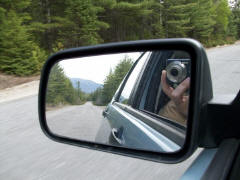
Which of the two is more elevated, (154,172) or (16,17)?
(16,17)

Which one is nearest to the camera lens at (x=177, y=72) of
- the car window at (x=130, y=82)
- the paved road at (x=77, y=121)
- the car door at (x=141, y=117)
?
the car door at (x=141, y=117)

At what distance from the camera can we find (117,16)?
88.3 feet

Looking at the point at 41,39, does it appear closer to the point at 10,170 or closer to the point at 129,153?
the point at 10,170

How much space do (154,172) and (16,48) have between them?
13902mm

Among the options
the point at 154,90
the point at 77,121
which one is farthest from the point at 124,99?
the point at 77,121

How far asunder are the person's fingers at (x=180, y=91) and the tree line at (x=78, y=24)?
14.9m

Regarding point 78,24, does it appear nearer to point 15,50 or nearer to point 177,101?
point 15,50

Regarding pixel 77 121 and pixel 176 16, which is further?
pixel 176 16

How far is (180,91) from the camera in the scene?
3.67 ft

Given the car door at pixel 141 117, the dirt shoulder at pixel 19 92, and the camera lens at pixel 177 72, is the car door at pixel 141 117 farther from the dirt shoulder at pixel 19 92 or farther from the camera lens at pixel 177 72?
the dirt shoulder at pixel 19 92

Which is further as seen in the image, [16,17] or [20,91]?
[16,17]

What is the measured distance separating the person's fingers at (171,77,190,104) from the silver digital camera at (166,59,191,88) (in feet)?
0.05

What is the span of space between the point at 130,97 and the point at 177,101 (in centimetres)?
53

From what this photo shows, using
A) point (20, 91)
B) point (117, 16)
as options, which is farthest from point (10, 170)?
point (117, 16)
